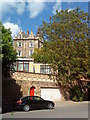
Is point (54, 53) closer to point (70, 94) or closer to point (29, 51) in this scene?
point (70, 94)

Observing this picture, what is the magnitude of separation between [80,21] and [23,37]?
36.2 meters

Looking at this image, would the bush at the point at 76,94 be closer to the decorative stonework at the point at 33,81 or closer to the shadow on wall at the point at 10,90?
the decorative stonework at the point at 33,81

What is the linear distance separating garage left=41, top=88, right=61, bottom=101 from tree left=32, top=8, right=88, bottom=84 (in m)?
1.88

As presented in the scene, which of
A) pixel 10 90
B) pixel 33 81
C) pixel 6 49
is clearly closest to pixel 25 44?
pixel 33 81

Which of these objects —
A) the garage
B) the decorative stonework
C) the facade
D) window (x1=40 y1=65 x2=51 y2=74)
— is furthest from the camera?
the facade

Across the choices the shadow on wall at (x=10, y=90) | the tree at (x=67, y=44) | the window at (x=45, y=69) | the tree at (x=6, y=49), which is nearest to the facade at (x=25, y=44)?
the window at (x=45, y=69)

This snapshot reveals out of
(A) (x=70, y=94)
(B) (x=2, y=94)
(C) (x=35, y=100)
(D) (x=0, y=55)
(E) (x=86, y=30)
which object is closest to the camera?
(D) (x=0, y=55)

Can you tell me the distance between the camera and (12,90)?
89.6 ft

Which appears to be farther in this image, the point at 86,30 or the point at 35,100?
the point at 86,30

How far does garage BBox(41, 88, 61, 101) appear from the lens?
30.0 m

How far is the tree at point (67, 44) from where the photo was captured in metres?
27.5

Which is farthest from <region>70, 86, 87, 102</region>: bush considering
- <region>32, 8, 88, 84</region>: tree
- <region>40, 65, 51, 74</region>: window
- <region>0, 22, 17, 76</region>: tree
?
<region>0, 22, 17, 76</region>: tree

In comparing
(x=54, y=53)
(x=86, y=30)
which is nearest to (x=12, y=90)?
(x=54, y=53)

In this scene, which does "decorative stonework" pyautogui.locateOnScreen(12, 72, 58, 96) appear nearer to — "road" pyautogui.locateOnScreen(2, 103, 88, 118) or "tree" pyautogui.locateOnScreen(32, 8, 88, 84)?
"tree" pyautogui.locateOnScreen(32, 8, 88, 84)
